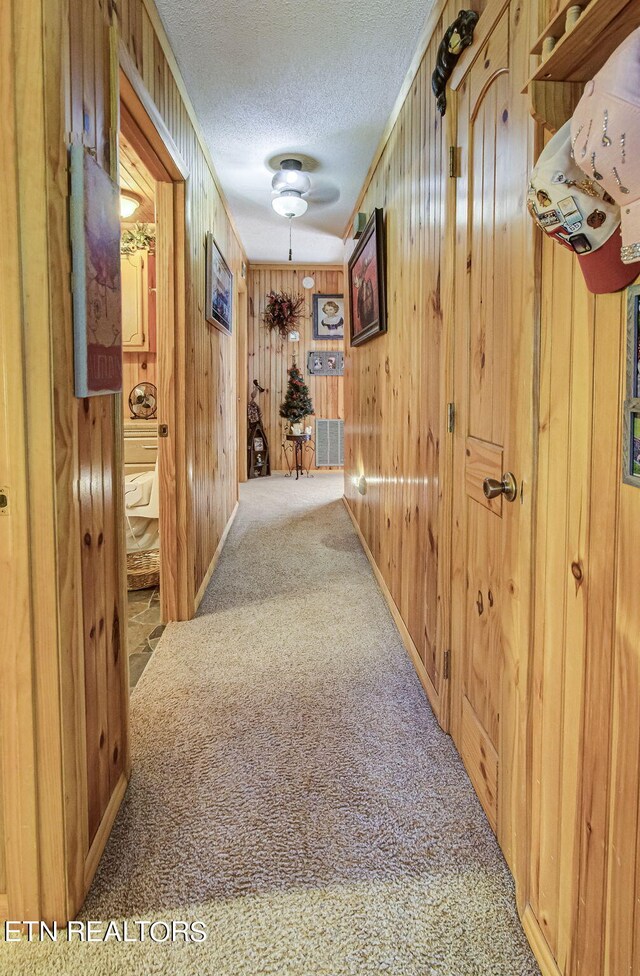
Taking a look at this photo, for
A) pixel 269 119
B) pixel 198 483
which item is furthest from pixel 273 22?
pixel 198 483

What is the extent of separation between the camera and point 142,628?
302 centimetres

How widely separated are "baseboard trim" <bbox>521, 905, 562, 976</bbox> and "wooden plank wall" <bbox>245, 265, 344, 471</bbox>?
6.91 m

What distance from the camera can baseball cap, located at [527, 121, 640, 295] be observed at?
2.75 feet

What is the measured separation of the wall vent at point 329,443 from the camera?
7.98m

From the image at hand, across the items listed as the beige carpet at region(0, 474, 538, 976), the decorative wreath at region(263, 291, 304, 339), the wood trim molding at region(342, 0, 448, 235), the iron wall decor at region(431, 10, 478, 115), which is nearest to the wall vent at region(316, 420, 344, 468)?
the decorative wreath at region(263, 291, 304, 339)

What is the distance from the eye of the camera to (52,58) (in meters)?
1.18

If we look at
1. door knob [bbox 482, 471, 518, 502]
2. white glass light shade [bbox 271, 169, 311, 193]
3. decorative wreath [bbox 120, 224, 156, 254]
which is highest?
white glass light shade [bbox 271, 169, 311, 193]

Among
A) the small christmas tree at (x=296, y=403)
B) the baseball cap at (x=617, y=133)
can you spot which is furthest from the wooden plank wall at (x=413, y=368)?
the small christmas tree at (x=296, y=403)

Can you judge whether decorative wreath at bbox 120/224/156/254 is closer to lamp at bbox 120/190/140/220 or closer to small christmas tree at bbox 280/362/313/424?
lamp at bbox 120/190/140/220

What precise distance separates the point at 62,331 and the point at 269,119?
8.44 ft

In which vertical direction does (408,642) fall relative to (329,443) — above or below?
below

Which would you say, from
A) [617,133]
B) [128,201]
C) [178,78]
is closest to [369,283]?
[178,78]

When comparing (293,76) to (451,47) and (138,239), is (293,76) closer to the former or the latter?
(451,47)

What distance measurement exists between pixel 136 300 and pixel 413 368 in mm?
2832
